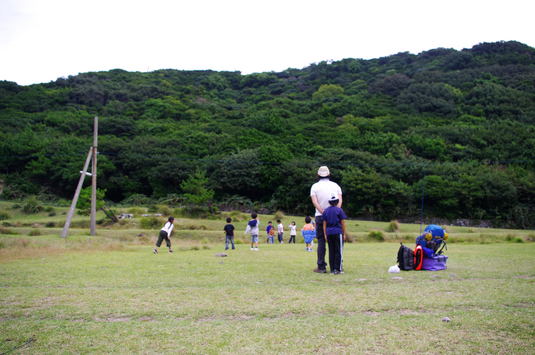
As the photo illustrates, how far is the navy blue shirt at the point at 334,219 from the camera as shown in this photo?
30.2ft

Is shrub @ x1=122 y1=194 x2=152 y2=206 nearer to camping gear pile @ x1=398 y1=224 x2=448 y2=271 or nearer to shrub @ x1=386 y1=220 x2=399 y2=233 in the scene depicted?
shrub @ x1=386 y1=220 x2=399 y2=233

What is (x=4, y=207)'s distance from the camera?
43.5 meters

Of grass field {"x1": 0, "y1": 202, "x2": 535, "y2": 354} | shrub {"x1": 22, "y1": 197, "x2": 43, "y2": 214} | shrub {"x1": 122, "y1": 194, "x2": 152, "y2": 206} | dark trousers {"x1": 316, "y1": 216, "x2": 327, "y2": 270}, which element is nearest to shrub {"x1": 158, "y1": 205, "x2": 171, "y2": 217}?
shrub {"x1": 22, "y1": 197, "x2": 43, "y2": 214}

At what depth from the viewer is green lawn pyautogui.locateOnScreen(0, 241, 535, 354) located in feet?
14.0

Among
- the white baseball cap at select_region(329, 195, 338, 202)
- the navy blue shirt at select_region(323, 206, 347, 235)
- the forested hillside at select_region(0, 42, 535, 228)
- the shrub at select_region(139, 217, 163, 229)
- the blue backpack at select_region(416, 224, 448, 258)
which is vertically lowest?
the shrub at select_region(139, 217, 163, 229)

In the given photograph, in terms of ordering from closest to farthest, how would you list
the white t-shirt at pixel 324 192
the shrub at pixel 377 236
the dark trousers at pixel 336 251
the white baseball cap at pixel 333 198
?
1. the dark trousers at pixel 336 251
2. the white baseball cap at pixel 333 198
3. the white t-shirt at pixel 324 192
4. the shrub at pixel 377 236

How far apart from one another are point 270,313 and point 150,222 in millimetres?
31352

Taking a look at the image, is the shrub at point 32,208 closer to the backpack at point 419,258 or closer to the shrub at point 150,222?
the shrub at point 150,222

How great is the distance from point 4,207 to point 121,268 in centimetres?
3923

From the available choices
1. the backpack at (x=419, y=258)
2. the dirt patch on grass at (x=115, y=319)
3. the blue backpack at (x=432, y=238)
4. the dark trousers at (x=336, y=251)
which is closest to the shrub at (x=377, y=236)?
the blue backpack at (x=432, y=238)

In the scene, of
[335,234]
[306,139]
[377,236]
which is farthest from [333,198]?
[306,139]

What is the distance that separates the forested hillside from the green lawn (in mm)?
43211

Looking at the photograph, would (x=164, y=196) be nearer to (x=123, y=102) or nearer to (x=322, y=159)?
(x=322, y=159)

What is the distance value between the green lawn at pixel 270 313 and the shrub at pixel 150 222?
87.2ft
